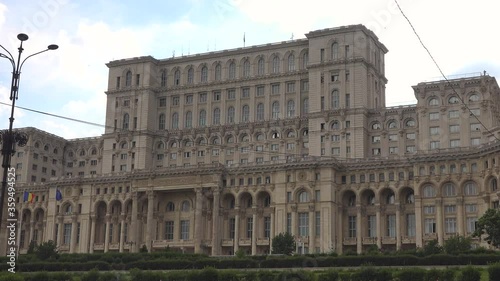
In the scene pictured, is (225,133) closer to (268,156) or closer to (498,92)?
(268,156)

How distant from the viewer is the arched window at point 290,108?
452ft

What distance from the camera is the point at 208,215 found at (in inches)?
5069

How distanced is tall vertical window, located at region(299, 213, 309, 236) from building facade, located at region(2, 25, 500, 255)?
352 mm

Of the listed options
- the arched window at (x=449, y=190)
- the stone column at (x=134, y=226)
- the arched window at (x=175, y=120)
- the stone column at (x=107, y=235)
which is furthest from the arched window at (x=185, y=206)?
the arched window at (x=449, y=190)

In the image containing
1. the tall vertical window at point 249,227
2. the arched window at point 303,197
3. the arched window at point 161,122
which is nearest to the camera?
the arched window at point 303,197

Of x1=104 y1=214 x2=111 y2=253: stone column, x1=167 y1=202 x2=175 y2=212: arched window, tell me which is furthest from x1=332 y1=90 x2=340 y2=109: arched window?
x1=104 y1=214 x2=111 y2=253: stone column

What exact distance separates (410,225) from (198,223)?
1468 inches

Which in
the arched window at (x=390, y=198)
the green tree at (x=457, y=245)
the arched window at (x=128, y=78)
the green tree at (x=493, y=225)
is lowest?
the green tree at (x=457, y=245)

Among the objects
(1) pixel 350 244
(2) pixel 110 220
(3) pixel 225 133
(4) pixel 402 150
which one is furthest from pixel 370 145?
(2) pixel 110 220

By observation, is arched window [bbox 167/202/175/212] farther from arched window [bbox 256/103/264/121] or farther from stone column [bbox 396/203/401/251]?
stone column [bbox 396/203/401/251]

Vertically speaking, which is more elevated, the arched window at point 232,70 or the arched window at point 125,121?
the arched window at point 232,70

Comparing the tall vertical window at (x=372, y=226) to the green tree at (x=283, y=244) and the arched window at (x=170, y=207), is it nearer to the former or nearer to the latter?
the green tree at (x=283, y=244)

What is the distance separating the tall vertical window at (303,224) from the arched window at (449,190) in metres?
23.4

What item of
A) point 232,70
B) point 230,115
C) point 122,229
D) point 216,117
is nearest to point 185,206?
point 122,229
